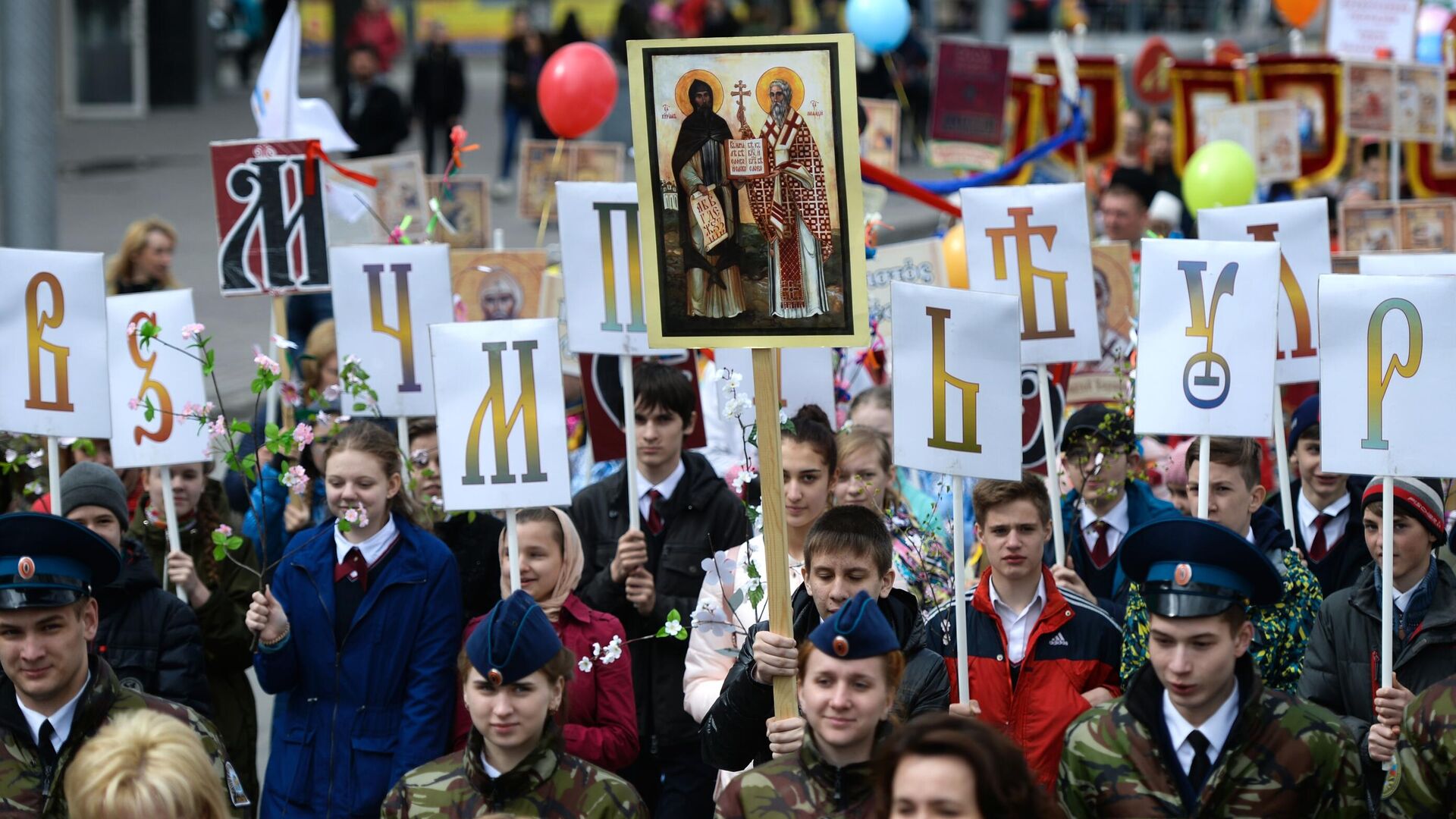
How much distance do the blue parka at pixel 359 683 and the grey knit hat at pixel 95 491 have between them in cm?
58

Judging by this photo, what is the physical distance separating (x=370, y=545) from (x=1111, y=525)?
2.68 meters

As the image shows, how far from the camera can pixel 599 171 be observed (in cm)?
1083

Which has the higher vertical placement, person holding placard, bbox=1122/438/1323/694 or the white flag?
the white flag

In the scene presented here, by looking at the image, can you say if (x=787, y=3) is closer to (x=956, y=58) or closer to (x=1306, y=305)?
(x=956, y=58)

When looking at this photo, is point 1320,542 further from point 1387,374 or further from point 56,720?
point 56,720

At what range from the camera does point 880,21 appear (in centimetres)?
1358

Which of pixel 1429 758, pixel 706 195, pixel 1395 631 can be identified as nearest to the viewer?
pixel 1429 758

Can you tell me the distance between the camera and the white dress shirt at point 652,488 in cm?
651

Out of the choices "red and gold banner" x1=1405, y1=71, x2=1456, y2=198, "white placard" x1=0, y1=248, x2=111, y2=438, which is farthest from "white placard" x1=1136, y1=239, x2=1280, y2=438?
"red and gold banner" x1=1405, y1=71, x2=1456, y2=198

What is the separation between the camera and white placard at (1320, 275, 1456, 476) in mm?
5090

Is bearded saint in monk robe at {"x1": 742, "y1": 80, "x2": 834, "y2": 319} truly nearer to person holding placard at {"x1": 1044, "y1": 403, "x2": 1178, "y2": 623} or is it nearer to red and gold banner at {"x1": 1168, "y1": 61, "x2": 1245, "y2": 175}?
person holding placard at {"x1": 1044, "y1": 403, "x2": 1178, "y2": 623}

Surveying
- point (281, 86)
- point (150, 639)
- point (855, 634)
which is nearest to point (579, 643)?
point (150, 639)

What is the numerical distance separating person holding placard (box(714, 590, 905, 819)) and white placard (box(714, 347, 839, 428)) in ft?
8.40

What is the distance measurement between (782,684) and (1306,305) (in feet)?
9.72
